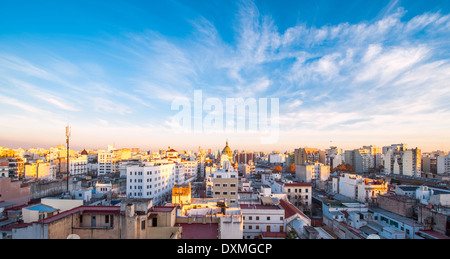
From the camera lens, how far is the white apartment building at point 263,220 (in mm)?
10047

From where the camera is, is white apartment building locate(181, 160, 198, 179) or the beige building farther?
white apartment building locate(181, 160, 198, 179)

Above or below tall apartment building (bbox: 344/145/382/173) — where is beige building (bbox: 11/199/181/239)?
above

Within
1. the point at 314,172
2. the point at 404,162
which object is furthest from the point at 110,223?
the point at 404,162

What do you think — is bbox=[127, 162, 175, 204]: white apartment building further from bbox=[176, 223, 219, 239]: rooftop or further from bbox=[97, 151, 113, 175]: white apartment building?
bbox=[97, 151, 113, 175]: white apartment building

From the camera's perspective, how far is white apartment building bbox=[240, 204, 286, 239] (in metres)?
10.0

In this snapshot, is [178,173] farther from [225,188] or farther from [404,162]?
[404,162]

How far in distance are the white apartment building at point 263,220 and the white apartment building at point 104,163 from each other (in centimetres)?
2412

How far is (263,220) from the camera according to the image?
33.2 feet

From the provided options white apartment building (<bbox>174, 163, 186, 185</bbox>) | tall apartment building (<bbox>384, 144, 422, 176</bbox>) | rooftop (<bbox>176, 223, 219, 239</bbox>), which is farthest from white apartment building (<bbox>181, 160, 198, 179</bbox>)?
tall apartment building (<bbox>384, 144, 422, 176</bbox>)

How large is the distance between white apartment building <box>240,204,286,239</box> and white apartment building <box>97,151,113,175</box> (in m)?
24.1

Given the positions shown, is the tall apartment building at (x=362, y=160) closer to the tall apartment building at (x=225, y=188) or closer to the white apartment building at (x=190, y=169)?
the white apartment building at (x=190, y=169)
